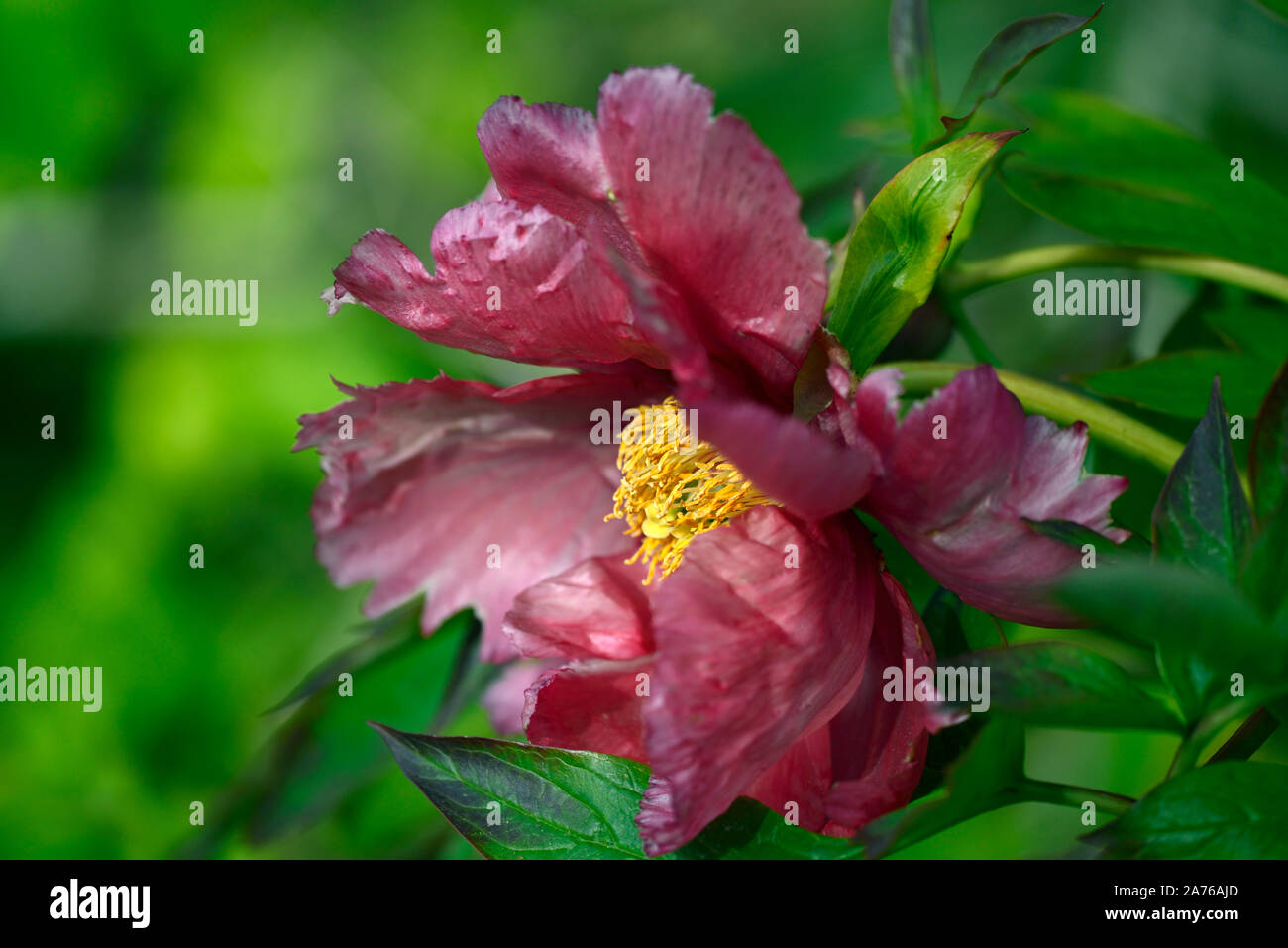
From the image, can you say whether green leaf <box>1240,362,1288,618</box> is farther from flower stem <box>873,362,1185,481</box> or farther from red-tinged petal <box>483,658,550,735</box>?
red-tinged petal <box>483,658,550,735</box>

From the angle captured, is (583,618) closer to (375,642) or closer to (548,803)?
(548,803)

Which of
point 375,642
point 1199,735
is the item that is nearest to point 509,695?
point 375,642

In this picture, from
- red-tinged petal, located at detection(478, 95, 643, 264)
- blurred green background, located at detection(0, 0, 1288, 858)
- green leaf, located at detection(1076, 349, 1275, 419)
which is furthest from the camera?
blurred green background, located at detection(0, 0, 1288, 858)

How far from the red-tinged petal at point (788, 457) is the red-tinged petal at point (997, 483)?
12 mm

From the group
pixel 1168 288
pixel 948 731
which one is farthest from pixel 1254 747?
pixel 1168 288

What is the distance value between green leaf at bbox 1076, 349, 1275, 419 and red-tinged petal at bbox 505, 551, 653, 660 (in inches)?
9.3

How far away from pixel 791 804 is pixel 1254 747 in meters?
0.14

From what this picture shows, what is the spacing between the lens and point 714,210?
0.33 m

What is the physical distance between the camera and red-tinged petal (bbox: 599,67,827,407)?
0.32m

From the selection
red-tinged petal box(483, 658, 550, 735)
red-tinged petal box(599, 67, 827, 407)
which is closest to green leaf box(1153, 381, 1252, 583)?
red-tinged petal box(599, 67, 827, 407)

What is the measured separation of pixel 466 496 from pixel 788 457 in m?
0.20

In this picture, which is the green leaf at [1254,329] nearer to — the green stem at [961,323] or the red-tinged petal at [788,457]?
the green stem at [961,323]

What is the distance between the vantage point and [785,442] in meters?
0.30
